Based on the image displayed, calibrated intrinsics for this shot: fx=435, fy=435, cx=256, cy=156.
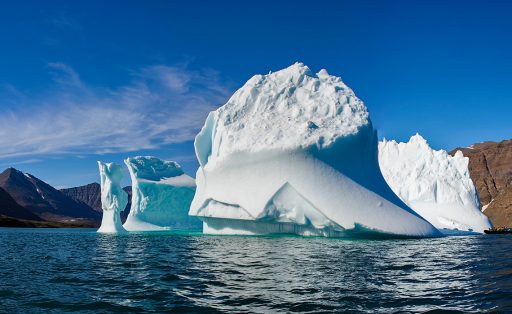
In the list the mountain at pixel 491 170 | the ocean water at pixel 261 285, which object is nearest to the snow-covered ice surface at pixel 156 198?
the ocean water at pixel 261 285

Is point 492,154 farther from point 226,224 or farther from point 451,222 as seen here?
point 226,224

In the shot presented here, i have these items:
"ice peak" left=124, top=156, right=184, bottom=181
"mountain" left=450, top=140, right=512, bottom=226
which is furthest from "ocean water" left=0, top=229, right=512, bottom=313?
"mountain" left=450, top=140, right=512, bottom=226

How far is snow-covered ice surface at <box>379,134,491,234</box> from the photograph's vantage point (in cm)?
5100

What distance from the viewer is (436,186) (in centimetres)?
5372

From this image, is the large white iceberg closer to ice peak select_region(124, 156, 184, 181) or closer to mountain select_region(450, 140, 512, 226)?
ice peak select_region(124, 156, 184, 181)

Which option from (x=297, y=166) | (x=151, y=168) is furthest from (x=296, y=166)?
(x=151, y=168)

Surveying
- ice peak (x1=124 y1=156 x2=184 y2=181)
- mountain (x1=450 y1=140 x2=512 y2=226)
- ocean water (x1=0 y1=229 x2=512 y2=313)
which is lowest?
ocean water (x1=0 y1=229 x2=512 y2=313)

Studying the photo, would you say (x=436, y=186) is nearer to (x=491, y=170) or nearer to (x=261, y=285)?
(x=261, y=285)

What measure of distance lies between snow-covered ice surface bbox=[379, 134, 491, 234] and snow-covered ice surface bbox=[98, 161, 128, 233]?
34.1 metres

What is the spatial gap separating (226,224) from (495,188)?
341 feet

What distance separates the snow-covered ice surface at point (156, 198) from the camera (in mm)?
44844

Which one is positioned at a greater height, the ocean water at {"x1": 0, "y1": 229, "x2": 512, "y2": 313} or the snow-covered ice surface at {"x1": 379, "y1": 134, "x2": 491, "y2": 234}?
the snow-covered ice surface at {"x1": 379, "y1": 134, "x2": 491, "y2": 234}

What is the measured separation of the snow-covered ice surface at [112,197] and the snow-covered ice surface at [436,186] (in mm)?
34141

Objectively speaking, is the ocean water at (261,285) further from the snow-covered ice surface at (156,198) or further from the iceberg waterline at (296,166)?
the snow-covered ice surface at (156,198)
